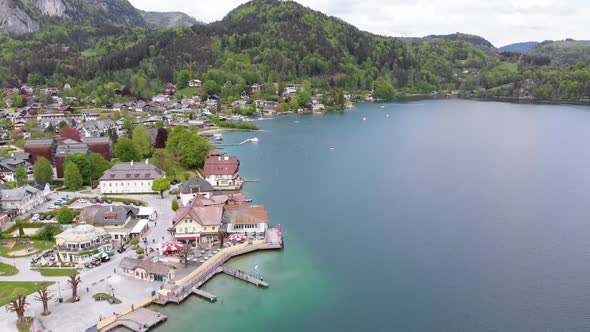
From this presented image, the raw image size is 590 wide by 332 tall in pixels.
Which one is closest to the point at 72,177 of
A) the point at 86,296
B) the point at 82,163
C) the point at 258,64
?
the point at 82,163

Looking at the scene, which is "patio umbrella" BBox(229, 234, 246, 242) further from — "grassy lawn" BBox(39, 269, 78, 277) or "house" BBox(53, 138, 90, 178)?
"house" BBox(53, 138, 90, 178)

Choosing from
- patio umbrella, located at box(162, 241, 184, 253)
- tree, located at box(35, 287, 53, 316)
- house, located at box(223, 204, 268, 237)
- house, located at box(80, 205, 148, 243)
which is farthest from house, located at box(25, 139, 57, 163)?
tree, located at box(35, 287, 53, 316)

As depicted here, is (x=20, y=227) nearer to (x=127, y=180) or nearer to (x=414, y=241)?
(x=127, y=180)

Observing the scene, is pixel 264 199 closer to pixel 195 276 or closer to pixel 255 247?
pixel 255 247

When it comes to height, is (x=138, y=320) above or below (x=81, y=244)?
below

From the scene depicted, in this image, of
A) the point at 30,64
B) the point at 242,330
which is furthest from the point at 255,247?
the point at 30,64

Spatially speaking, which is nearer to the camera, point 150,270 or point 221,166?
point 150,270
